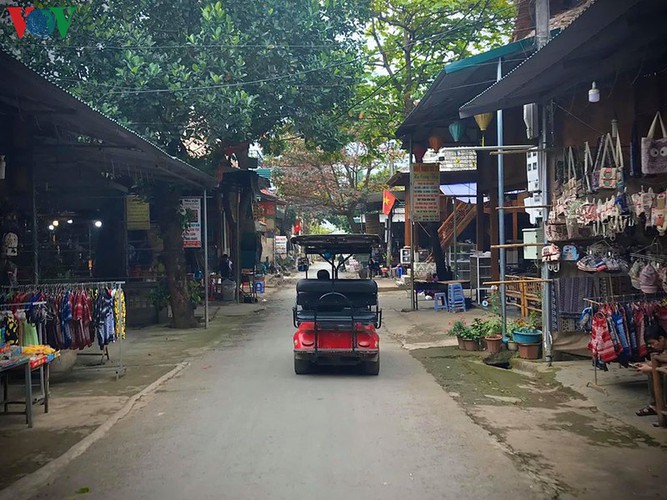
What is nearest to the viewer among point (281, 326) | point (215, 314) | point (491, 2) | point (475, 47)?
point (281, 326)

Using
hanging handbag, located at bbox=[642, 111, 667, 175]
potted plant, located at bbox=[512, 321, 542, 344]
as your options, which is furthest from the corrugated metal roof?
potted plant, located at bbox=[512, 321, 542, 344]

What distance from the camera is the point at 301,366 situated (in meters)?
9.85

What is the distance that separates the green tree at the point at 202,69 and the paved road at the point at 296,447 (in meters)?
7.52

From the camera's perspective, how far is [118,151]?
1045cm

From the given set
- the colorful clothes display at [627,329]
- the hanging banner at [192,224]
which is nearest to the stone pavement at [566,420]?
the colorful clothes display at [627,329]

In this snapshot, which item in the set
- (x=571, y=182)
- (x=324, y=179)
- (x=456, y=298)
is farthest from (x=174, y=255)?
(x=324, y=179)

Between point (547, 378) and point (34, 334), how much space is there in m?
7.46

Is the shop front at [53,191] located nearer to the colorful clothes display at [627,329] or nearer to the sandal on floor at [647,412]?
the colorful clothes display at [627,329]

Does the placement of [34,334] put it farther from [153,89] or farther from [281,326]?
[281,326]

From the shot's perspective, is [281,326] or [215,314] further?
[215,314]

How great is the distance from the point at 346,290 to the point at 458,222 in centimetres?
1630

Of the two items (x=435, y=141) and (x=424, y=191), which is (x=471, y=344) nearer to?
(x=424, y=191)

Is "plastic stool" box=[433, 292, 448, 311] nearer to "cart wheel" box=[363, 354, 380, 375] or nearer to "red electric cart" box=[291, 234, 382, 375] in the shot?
"red electric cart" box=[291, 234, 382, 375]

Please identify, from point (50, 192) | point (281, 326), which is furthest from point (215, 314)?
point (50, 192)
